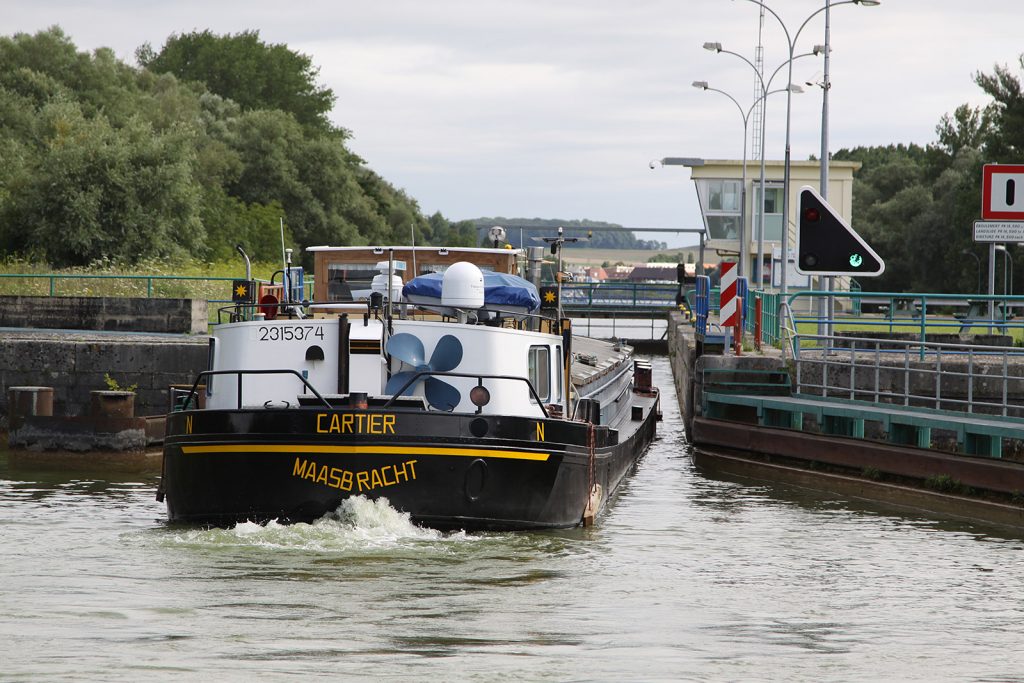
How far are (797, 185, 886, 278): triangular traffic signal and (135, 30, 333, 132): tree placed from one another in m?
83.9

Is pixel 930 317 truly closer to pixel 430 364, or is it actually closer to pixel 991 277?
pixel 991 277

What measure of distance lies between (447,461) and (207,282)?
25113 mm

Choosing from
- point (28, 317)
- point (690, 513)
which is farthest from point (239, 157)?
point (690, 513)

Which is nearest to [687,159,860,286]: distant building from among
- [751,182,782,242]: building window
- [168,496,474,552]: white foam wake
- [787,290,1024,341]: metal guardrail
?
[751,182,782,242]: building window

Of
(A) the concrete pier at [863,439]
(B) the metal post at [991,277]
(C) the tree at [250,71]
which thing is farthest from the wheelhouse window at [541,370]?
(C) the tree at [250,71]

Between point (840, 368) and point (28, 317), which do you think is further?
point (28, 317)

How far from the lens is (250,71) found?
99500mm

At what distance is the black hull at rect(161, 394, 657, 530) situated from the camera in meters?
13.1

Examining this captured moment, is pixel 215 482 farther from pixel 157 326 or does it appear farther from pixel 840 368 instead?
pixel 157 326

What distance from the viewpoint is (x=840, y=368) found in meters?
22.2

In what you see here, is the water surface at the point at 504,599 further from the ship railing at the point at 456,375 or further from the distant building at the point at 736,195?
the distant building at the point at 736,195

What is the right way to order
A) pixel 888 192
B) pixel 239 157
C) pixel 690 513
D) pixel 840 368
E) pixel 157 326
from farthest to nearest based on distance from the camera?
1. pixel 888 192
2. pixel 239 157
3. pixel 157 326
4. pixel 840 368
5. pixel 690 513

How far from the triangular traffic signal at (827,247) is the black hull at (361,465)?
435 centimetres

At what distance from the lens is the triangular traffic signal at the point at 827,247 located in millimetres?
16844
